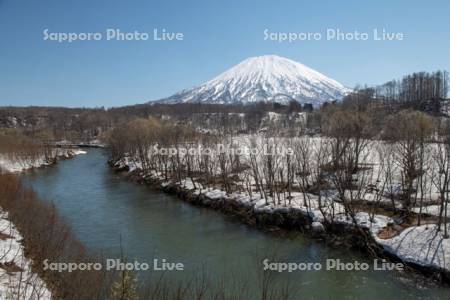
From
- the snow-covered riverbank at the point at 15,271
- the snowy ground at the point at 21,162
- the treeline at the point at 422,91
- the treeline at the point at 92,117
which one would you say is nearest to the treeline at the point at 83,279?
the snow-covered riverbank at the point at 15,271

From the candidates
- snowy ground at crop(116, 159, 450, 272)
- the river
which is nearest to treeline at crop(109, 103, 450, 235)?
snowy ground at crop(116, 159, 450, 272)

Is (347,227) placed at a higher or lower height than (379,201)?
lower

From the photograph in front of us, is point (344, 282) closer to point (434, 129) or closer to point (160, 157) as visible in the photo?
point (434, 129)

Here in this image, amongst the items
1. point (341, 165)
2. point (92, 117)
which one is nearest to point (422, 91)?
point (341, 165)

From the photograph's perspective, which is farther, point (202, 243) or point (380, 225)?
point (202, 243)

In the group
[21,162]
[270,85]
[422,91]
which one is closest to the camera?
[21,162]

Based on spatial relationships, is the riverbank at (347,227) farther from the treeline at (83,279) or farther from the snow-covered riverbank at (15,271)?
the snow-covered riverbank at (15,271)

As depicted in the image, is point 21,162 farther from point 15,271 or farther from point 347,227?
point 347,227
